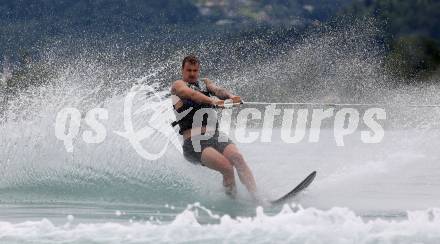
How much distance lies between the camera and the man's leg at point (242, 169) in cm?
877

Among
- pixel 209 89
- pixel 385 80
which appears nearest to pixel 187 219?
pixel 209 89

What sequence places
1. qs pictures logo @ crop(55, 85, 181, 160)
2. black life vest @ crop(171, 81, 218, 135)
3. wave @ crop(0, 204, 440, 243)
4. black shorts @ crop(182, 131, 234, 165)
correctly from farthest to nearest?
qs pictures logo @ crop(55, 85, 181, 160), black life vest @ crop(171, 81, 218, 135), black shorts @ crop(182, 131, 234, 165), wave @ crop(0, 204, 440, 243)

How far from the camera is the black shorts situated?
29.6ft

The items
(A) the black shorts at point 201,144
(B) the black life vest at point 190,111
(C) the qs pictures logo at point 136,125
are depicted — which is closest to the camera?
(A) the black shorts at point 201,144

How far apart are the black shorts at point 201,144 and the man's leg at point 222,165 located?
120 mm

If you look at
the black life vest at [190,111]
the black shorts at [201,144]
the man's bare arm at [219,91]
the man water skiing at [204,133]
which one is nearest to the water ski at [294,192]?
the man water skiing at [204,133]

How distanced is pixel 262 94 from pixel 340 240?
18470 millimetres

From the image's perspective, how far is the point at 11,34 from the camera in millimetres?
58156

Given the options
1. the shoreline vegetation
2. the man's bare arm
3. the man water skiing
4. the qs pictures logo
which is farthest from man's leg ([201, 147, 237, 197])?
the shoreline vegetation

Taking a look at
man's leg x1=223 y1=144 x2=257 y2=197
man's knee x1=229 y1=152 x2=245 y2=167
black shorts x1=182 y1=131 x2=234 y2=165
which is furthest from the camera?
black shorts x1=182 y1=131 x2=234 y2=165

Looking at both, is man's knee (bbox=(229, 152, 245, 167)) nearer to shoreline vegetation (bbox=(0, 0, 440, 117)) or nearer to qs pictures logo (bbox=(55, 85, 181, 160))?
qs pictures logo (bbox=(55, 85, 181, 160))

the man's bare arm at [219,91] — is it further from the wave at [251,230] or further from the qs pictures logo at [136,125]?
the wave at [251,230]

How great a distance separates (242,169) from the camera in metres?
8.85

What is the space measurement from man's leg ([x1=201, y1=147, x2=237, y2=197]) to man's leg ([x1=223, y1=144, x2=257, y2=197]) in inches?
2.7
